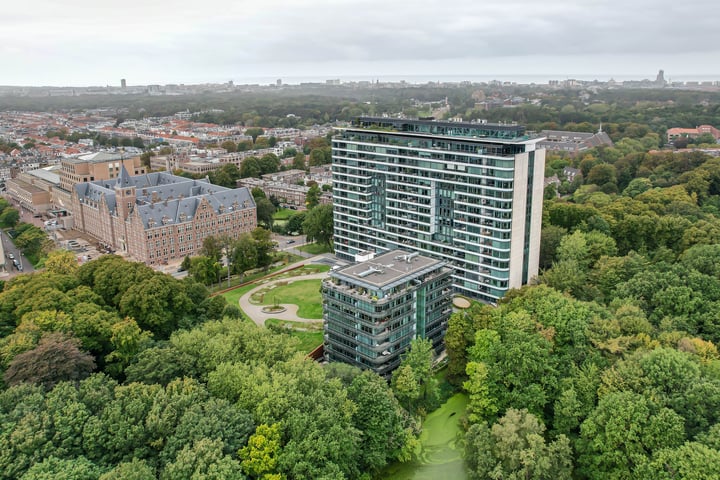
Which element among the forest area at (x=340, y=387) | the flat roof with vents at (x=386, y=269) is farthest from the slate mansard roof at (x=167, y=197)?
the flat roof with vents at (x=386, y=269)

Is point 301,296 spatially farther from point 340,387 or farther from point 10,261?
point 10,261

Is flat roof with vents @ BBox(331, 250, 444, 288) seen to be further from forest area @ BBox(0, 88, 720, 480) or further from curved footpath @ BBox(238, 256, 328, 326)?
curved footpath @ BBox(238, 256, 328, 326)

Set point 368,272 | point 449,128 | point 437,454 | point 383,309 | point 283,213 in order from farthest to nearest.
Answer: point 283,213 → point 449,128 → point 368,272 → point 383,309 → point 437,454

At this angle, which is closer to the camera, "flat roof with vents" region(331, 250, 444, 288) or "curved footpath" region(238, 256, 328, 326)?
"flat roof with vents" region(331, 250, 444, 288)

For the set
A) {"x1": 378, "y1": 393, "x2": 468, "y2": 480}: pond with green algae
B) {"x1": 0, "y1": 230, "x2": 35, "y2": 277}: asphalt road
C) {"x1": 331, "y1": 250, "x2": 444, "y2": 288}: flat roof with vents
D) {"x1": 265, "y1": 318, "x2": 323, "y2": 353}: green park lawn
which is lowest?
{"x1": 378, "y1": 393, "x2": 468, "y2": 480}: pond with green algae

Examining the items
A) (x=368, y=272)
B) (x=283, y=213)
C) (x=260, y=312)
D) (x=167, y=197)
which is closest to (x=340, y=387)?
(x=368, y=272)

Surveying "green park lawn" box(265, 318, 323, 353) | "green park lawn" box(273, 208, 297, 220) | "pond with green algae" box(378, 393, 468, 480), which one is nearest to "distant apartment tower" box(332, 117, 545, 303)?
"green park lawn" box(265, 318, 323, 353)

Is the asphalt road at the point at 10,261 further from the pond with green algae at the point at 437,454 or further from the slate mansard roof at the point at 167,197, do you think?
the pond with green algae at the point at 437,454
